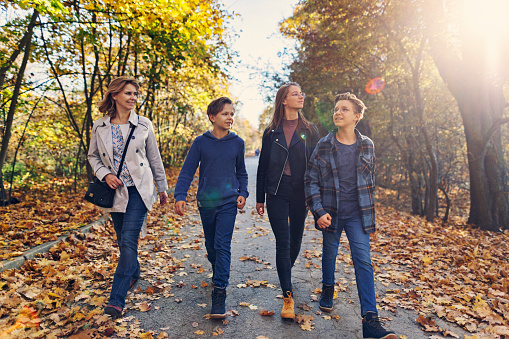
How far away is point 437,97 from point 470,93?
18.0ft

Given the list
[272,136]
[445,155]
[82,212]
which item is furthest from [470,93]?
[82,212]

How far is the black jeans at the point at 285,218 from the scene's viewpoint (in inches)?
130

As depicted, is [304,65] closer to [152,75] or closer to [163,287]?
[152,75]

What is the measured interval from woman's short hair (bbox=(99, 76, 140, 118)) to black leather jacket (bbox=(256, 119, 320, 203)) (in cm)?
160

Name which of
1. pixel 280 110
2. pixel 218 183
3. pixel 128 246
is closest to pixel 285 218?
pixel 218 183

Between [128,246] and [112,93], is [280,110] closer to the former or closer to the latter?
[112,93]

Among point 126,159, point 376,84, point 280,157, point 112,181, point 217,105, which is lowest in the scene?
point 112,181

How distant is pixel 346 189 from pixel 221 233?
4.42 feet

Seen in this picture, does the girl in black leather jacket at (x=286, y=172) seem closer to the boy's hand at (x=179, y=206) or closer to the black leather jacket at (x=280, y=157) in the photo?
the black leather jacket at (x=280, y=157)

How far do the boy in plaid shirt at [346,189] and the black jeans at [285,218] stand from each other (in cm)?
27

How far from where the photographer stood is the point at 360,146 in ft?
10.4

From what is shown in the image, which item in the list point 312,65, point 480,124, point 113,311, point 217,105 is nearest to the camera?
point 113,311

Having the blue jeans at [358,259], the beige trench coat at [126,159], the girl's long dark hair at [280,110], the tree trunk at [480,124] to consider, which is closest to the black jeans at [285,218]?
the blue jeans at [358,259]

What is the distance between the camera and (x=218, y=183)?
3.37 m
